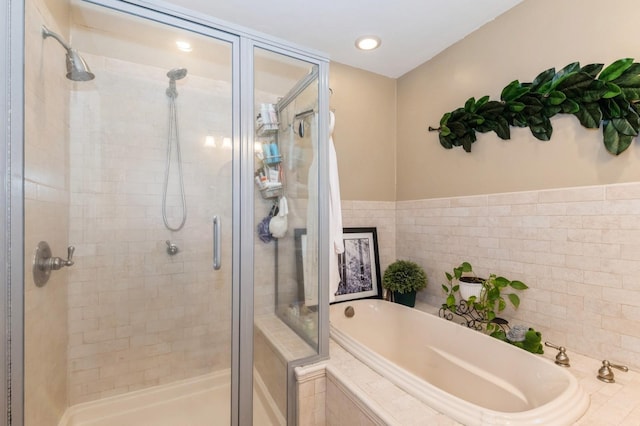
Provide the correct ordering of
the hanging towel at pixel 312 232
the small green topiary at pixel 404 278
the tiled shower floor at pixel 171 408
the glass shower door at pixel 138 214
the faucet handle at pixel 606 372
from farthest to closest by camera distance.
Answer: the small green topiary at pixel 404 278 → the hanging towel at pixel 312 232 → the tiled shower floor at pixel 171 408 → the glass shower door at pixel 138 214 → the faucet handle at pixel 606 372

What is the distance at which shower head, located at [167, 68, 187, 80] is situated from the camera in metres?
1.58

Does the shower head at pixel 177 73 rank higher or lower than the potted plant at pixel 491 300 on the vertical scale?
higher

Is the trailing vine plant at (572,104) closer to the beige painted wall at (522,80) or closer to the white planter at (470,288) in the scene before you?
the beige painted wall at (522,80)

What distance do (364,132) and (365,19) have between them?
33.3 inches

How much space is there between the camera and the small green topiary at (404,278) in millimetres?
2154

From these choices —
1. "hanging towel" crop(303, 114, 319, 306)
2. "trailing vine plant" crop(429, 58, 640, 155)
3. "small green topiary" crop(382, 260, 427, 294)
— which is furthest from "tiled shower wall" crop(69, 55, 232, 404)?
"trailing vine plant" crop(429, 58, 640, 155)

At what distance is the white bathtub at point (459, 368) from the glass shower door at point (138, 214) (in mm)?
873

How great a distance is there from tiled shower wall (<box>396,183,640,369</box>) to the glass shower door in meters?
1.57

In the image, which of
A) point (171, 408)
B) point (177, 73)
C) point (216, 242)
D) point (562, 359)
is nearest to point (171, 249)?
point (216, 242)

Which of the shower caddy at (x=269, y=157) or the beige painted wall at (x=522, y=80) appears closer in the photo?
the beige painted wall at (x=522, y=80)

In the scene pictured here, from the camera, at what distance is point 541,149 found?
1.57 metres

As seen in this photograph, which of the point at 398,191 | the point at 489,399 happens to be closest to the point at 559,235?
the point at 489,399

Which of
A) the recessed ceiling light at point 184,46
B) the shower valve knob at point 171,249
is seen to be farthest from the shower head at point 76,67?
the shower valve knob at point 171,249

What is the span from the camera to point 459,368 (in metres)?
1.61
